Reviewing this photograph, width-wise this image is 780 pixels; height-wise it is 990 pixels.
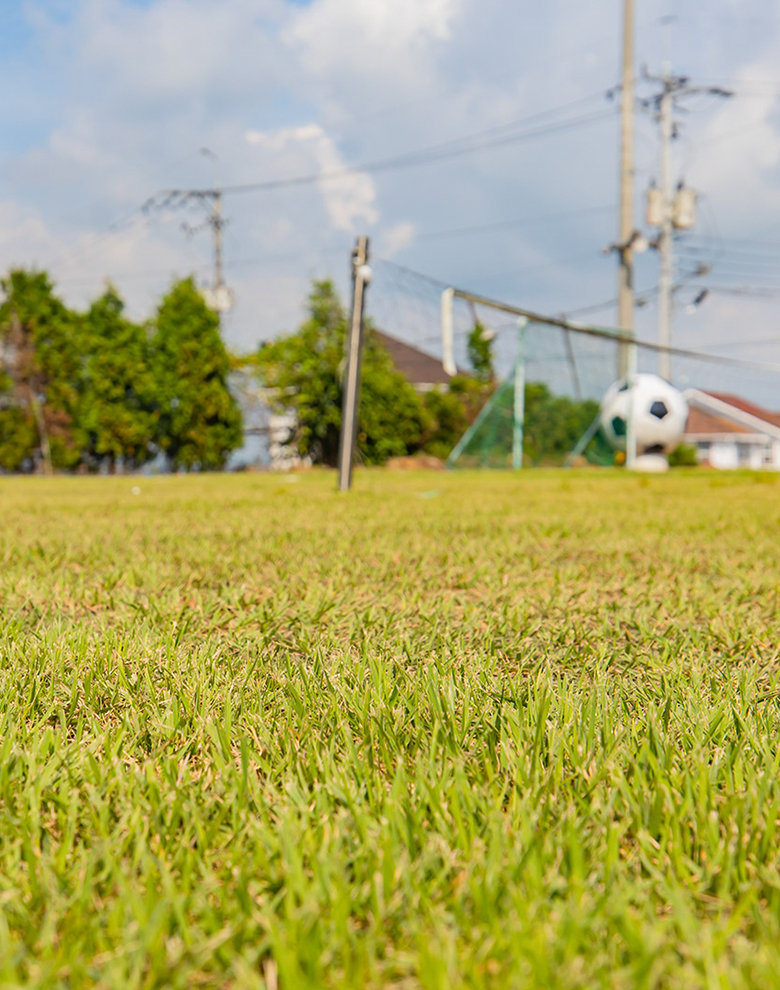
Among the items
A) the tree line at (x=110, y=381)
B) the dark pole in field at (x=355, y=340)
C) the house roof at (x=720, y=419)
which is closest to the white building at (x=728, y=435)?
the house roof at (x=720, y=419)

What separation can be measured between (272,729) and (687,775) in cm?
60

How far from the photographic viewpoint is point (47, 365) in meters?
21.7

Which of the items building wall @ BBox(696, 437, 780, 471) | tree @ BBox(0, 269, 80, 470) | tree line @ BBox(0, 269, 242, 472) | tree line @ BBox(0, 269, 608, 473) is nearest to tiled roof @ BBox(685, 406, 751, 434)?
building wall @ BBox(696, 437, 780, 471)

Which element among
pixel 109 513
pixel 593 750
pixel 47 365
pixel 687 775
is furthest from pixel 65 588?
pixel 47 365

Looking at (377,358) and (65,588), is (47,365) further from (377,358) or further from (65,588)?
(65,588)

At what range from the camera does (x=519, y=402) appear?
15211 mm

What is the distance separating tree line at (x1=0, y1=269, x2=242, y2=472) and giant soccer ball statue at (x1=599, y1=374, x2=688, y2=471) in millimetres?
10210

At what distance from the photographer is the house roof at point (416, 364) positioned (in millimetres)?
34375

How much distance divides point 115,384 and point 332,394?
550cm

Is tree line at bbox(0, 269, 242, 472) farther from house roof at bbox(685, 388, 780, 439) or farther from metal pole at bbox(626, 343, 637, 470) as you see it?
house roof at bbox(685, 388, 780, 439)

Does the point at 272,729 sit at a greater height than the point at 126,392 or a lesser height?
lesser

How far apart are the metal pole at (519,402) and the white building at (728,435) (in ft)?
91.3

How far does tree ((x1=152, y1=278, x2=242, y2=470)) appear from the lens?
69.6ft

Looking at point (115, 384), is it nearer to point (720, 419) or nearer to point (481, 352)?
point (481, 352)
